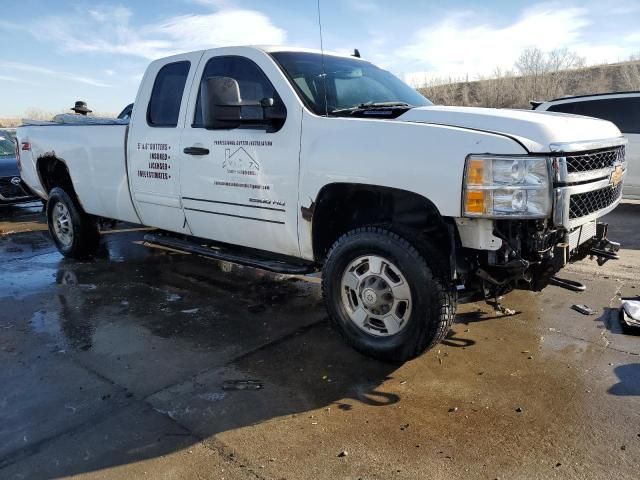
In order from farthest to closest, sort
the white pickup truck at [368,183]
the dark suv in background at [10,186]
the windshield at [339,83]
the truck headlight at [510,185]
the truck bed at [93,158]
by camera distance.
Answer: the dark suv in background at [10,186], the truck bed at [93,158], the windshield at [339,83], the white pickup truck at [368,183], the truck headlight at [510,185]

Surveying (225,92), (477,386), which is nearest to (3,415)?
(225,92)

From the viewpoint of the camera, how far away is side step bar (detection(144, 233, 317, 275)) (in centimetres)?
415

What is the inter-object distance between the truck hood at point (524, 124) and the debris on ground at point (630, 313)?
1.44 meters

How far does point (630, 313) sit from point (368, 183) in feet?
8.12

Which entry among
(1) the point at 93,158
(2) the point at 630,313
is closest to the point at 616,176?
(2) the point at 630,313

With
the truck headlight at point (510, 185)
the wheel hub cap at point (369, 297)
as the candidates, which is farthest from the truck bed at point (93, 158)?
the truck headlight at point (510, 185)

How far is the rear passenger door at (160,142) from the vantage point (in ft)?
15.8

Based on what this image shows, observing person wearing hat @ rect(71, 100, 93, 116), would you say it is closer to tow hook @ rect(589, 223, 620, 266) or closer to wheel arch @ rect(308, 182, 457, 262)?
wheel arch @ rect(308, 182, 457, 262)

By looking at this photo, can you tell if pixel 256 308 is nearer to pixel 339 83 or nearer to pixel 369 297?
pixel 369 297

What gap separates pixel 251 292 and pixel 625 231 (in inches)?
218

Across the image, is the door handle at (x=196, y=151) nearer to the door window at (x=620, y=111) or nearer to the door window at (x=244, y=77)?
the door window at (x=244, y=77)

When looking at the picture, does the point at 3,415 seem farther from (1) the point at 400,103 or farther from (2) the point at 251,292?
(1) the point at 400,103

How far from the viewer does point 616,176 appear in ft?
12.2

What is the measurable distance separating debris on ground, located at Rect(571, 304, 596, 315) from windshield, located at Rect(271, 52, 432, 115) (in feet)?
7.17
